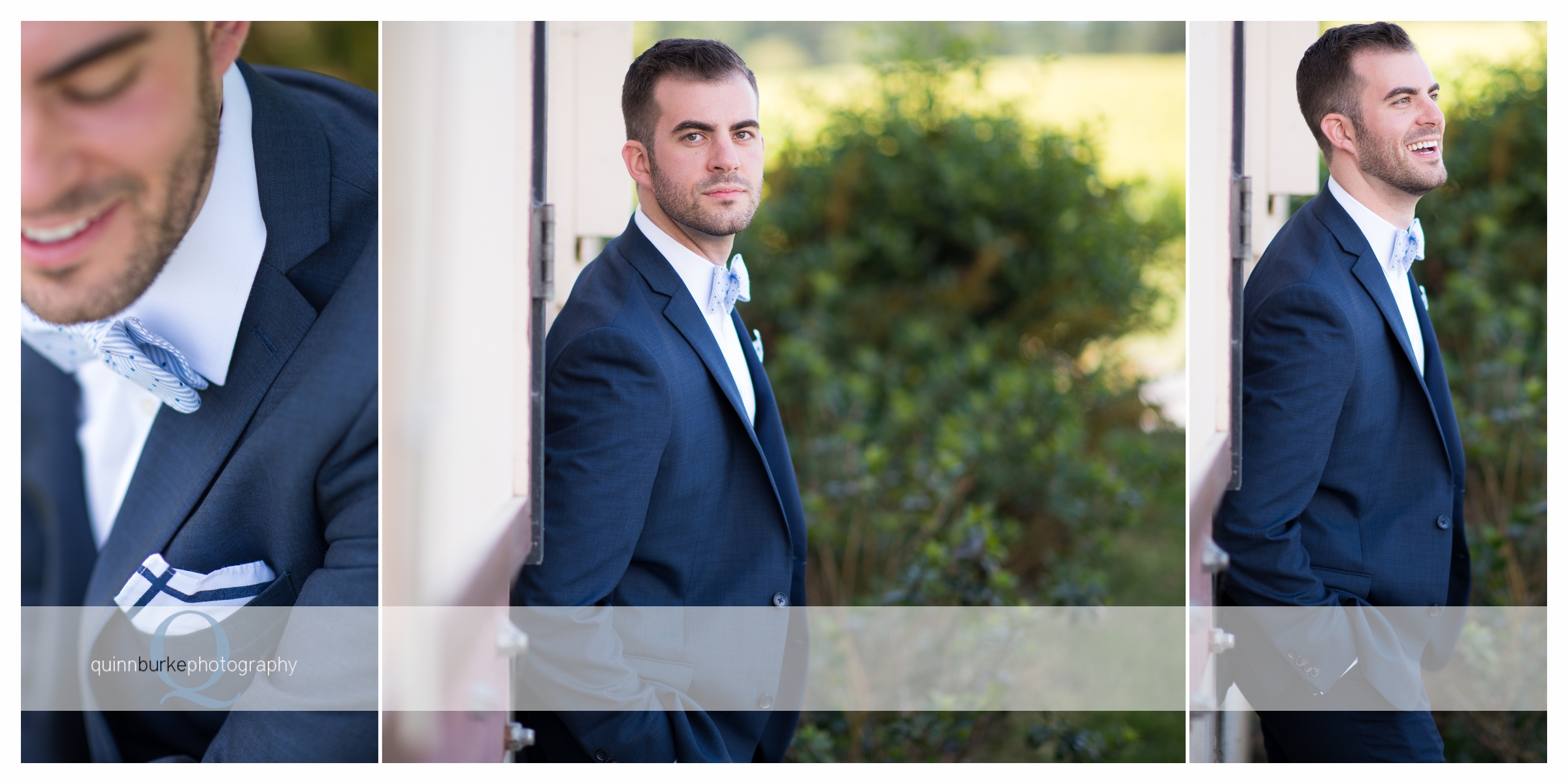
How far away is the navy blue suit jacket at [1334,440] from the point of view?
213cm

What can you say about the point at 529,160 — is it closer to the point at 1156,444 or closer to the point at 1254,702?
the point at 1254,702

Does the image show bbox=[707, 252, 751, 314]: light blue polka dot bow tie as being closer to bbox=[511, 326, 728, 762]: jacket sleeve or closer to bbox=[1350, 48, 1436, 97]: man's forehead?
bbox=[511, 326, 728, 762]: jacket sleeve

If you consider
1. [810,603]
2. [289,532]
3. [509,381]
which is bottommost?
[810,603]

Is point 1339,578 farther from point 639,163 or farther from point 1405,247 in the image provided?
point 639,163

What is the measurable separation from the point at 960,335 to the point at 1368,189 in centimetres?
320

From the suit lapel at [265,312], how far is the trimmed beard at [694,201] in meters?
0.53

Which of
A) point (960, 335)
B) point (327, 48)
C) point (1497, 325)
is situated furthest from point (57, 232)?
point (1497, 325)

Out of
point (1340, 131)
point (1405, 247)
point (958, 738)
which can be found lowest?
point (958, 738)

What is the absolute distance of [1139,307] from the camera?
17.9 ft

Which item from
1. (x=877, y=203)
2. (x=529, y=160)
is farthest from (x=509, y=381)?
(x=877, y=203)

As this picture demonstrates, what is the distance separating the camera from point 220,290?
1.84m

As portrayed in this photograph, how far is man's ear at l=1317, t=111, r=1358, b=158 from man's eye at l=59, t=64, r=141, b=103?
A: 79.3 inches

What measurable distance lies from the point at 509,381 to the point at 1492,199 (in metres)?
4.34
